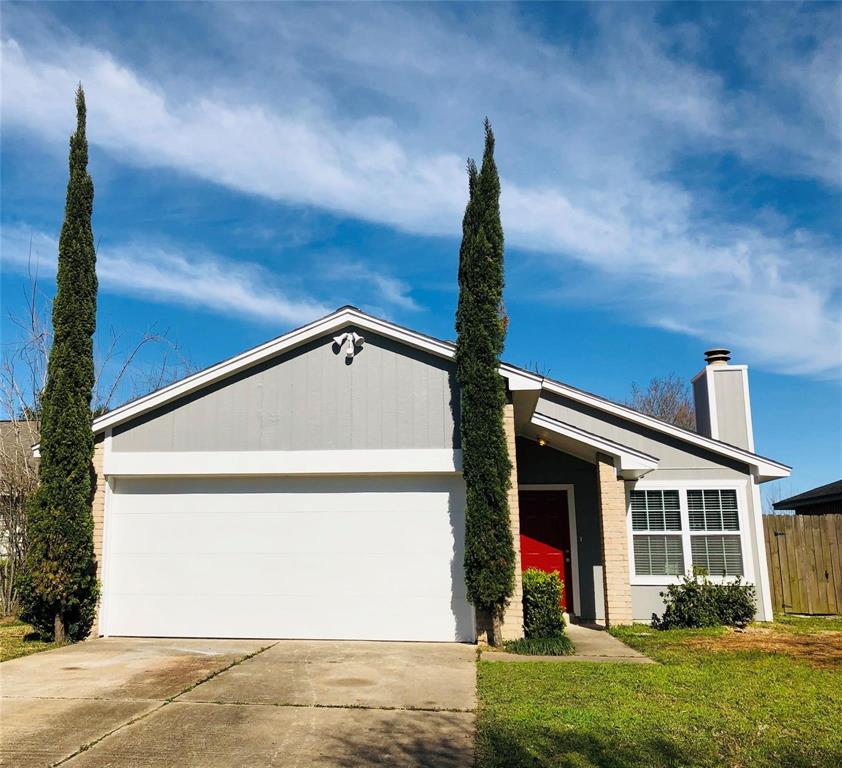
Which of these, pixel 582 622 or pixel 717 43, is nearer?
pixel 717 43

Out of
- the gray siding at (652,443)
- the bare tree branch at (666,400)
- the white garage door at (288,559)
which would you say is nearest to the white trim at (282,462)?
the white garage door at (288,559)

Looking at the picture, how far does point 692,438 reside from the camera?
12492mm

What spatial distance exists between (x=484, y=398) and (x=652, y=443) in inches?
193

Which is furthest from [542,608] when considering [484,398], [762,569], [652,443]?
[762,569]

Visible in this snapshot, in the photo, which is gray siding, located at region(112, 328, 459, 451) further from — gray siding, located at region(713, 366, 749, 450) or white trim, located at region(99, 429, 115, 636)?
gray siding, located at region(713, 366, 749, 450)

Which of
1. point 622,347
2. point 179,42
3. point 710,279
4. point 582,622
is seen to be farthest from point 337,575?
point 622,347

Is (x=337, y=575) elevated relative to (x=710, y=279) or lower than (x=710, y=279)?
lower

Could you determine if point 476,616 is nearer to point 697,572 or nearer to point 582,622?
point 582,622

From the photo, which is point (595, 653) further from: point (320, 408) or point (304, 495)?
point (320, 408)

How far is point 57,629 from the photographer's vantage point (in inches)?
379

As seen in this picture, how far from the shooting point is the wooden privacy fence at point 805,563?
1334 centimetres

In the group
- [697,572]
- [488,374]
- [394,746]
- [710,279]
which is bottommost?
[394,746]

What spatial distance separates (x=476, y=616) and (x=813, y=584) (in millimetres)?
7940

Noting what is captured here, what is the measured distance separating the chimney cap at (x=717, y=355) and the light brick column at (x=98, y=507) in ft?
38.9
